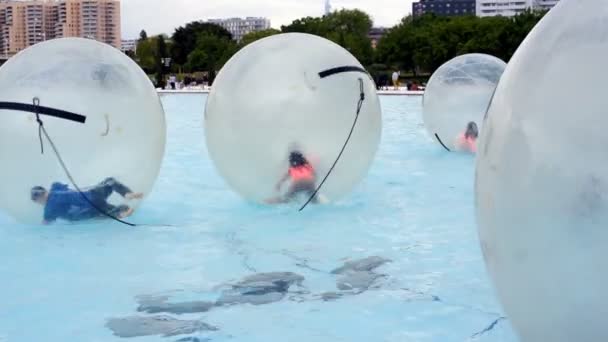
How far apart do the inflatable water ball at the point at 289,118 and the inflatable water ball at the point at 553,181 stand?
3.54m

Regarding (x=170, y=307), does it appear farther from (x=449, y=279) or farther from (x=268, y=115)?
(x=268, y=115)

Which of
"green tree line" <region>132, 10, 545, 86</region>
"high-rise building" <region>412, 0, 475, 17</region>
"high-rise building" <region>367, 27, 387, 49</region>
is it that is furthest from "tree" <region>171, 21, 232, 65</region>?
"high-rise building" <region>412, 0, 475, 17</region>

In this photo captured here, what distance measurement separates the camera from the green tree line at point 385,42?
153 ft

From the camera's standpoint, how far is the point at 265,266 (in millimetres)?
5387

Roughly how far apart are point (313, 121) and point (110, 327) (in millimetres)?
2788

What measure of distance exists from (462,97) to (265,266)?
562 centimetres

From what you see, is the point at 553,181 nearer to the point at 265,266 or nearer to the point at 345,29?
the point at 265,266

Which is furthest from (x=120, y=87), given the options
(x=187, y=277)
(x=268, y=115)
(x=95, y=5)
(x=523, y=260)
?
(x=95, y=5)

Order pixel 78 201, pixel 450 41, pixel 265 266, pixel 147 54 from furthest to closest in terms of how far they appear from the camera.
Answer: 1. pixel 147 54
2. pixel 450 41
3. pixel 78 201
4. pixel 265 266

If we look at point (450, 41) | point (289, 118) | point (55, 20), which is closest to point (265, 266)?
point (289, 118)

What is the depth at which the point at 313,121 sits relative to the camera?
650cm

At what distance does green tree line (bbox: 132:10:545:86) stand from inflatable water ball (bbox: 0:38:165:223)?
1482 inches

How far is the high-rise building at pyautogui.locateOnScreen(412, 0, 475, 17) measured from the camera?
17490 cm

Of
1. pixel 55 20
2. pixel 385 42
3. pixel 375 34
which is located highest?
pixel 55 20
